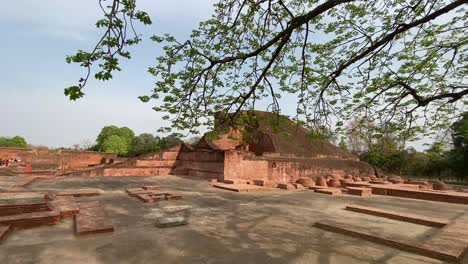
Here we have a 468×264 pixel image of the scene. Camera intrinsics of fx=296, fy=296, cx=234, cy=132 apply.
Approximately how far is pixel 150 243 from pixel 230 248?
4.20 feet

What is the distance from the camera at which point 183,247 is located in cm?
457

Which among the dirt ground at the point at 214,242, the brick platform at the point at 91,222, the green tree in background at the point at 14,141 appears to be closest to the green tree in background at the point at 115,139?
the green tree in background at the point at 14,141

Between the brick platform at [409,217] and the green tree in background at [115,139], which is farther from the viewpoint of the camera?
the green tree in background at [115,139]

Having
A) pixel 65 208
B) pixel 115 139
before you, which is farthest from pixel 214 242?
pixel 115 139

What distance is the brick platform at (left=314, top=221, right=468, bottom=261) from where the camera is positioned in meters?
4.32

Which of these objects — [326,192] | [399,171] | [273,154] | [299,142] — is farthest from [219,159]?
[399,171]

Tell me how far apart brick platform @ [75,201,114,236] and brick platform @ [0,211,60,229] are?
41cm

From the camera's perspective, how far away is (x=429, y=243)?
474cm

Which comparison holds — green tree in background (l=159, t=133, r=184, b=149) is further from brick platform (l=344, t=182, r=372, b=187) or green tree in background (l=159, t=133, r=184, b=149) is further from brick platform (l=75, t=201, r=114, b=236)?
brick platform (l=344, t=182, r=372, b=187)

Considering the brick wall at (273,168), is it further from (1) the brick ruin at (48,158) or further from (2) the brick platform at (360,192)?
(1) the brick ruin at (48,158)

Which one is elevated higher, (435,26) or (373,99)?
(435,26)

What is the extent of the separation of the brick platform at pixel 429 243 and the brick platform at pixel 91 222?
4.28 m

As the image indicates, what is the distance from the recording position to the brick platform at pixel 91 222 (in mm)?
5062

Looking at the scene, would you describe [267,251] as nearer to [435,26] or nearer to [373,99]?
[373,99]
